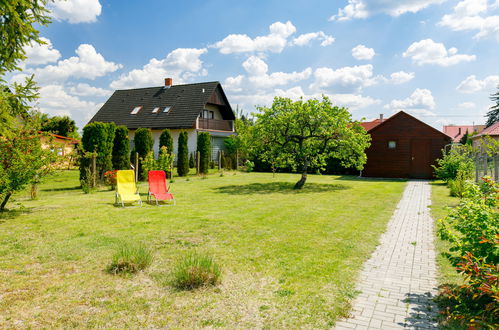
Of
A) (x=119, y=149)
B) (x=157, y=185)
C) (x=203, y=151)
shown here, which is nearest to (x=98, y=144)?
(x=119, y=149)

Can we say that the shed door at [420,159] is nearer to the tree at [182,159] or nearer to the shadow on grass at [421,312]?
the tree at [182,159]

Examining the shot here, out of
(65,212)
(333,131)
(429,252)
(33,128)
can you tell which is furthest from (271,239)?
(333,131)

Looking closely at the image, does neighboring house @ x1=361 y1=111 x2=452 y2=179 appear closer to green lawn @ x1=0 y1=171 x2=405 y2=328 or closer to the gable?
the gable

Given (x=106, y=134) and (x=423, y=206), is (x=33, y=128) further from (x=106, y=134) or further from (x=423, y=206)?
(x=423, y=206)

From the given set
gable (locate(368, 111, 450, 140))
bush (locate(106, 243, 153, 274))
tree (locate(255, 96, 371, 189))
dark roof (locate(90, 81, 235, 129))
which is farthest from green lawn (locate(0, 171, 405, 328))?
dark roof (locate(90, 81, 235, 129))

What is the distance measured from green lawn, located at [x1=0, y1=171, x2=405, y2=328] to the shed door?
1331 centimetres

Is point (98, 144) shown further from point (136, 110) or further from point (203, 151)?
point (136, 110)

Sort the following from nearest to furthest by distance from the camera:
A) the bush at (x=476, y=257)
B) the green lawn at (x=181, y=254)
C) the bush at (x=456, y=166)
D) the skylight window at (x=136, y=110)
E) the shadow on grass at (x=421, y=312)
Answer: the bush at (x=476, y=257) < the shadow on grass at (x=421, y=312) < the green lawn at (x=181, y=254) < the bush at (x=456, y=166) < the skylight window at (x=136, y=110)

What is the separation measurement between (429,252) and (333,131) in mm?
9984

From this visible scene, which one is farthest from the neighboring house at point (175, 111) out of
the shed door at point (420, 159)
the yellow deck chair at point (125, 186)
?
the yellow deck chair at point (125, 186)

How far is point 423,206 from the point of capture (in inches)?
438

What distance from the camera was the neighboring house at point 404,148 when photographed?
21453 millimetres

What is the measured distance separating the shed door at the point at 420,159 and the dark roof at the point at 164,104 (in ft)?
53.5

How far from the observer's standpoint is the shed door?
21.5m
